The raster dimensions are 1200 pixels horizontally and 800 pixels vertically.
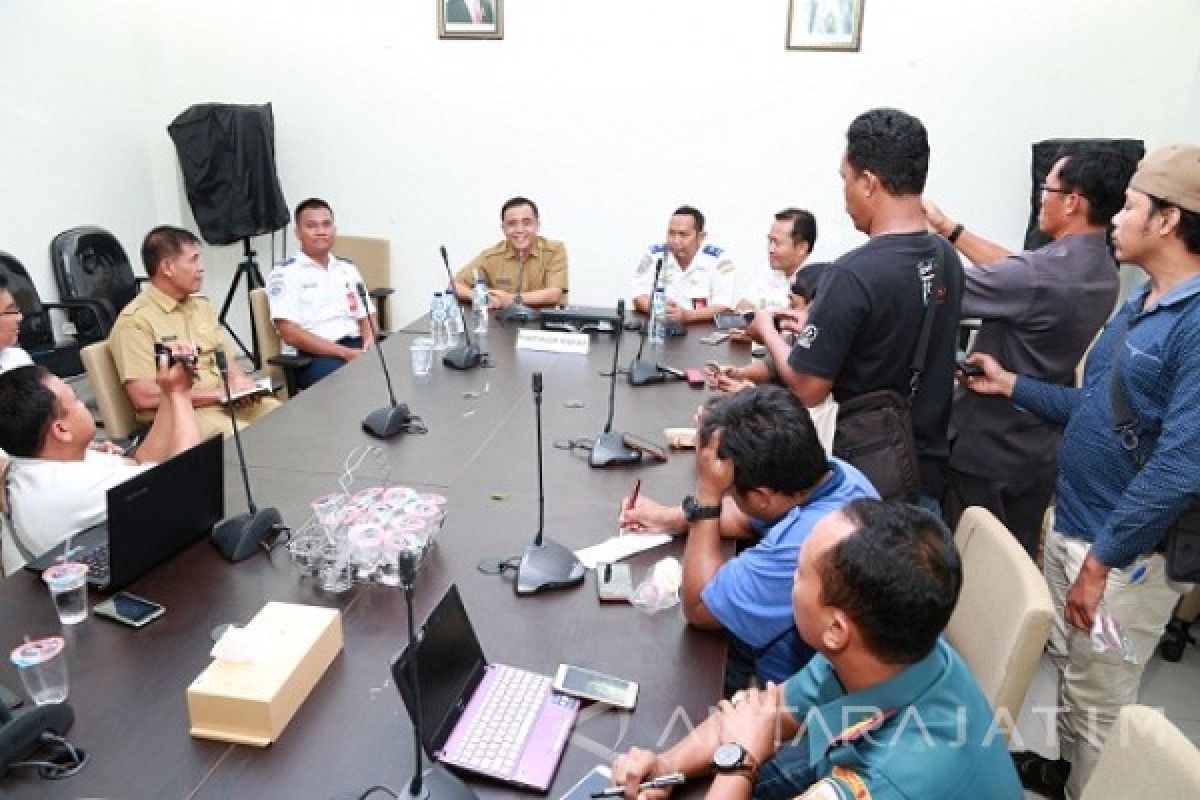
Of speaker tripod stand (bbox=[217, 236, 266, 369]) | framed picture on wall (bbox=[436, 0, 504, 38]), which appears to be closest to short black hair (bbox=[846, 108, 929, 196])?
framed picture on wall (bbox=[436, 0, 504, 38])

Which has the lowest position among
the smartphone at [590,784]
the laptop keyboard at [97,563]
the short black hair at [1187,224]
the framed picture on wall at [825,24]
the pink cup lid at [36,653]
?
the smartphone at [590,784]

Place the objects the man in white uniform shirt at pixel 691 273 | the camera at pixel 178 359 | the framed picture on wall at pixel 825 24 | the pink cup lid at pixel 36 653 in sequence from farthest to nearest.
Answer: the framed picture on wall at pixel 825 24 → the man in white uniform shirt at pixel 691 273 → the camera at pixel 178 359 → the pink cup lid at pixel 36 653

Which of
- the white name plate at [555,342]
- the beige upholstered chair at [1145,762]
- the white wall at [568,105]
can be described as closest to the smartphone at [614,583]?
the beige upholstered chair at [1145,762]

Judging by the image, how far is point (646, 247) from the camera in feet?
16.1

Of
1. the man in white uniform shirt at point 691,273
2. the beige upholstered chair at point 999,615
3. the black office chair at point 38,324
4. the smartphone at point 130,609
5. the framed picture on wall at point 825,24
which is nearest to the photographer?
the beige upholstered chair at point 999,615

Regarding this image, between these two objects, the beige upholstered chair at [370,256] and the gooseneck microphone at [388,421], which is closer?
the gooseneck microphone at [388,421]

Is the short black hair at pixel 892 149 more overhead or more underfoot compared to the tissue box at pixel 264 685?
more overhead

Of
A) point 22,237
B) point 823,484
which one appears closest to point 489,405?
point 823,484

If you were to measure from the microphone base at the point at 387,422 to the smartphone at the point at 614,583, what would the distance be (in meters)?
0.98

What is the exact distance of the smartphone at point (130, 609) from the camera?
1479 mm

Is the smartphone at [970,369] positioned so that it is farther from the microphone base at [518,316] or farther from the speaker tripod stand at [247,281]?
the speaker tripod stand at [247,281]

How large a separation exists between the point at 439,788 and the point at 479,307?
9.59ft

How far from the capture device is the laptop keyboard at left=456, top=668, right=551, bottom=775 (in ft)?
3.88

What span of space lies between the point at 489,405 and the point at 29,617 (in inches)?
56.9
